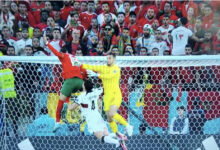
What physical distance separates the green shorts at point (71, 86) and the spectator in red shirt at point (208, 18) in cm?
307

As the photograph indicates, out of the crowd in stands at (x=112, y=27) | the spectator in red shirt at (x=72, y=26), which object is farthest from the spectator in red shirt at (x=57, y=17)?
the spectator in red shirt at (x=72, y=26)

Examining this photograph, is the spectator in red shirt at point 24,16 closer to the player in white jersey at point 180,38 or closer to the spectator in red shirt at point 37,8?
the spectator in red shirt at point 37,8

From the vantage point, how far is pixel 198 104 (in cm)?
711

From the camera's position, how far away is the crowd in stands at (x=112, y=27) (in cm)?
847

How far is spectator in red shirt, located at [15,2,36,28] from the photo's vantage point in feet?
30.8

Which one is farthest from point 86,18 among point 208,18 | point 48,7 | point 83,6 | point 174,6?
point 208,18

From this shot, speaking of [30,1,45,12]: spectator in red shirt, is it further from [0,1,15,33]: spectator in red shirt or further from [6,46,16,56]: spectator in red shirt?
[6,46,16,56]: spectator in red shirt

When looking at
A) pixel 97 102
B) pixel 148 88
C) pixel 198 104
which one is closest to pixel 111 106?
pixel 97 102

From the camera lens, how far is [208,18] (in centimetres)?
890

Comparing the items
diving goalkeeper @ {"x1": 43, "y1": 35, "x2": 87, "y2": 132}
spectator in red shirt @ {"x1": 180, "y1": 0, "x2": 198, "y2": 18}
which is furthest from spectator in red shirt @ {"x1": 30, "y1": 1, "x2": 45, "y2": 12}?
diving goalkeeper @ {"x1": 43, "y1": 35, "x2": 87, "y2": 132}

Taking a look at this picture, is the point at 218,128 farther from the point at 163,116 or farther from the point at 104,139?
the point at 104,139

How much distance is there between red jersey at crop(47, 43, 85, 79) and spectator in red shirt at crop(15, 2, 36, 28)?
3.15 m

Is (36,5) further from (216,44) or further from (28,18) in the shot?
(216,44)

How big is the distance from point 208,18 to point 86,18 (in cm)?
209
